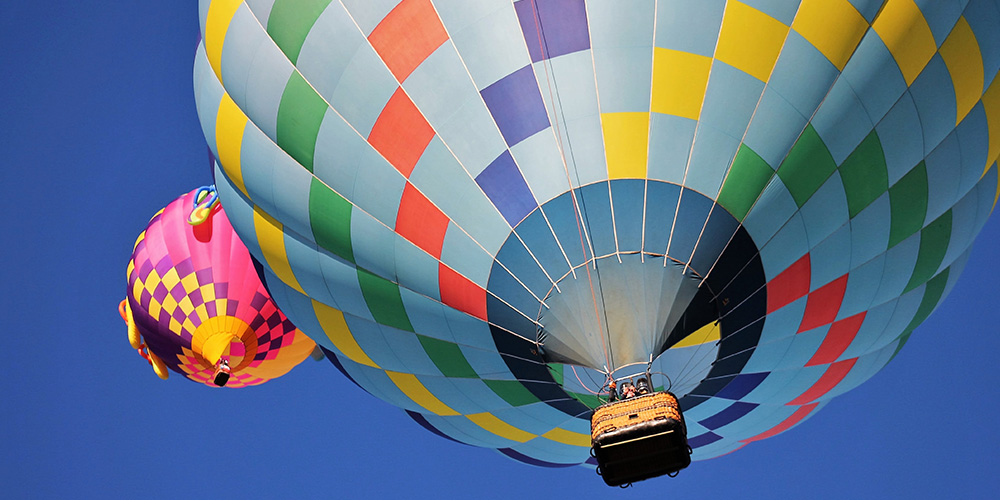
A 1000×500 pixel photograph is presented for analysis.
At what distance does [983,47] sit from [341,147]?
383 cm

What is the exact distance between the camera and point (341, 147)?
238 inches

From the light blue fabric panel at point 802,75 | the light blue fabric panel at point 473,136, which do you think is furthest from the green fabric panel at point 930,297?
the light blue fabric panel at point 473,136

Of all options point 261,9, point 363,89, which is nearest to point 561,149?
point 363,89

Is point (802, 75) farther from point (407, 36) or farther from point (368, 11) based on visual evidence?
point (368, 11)

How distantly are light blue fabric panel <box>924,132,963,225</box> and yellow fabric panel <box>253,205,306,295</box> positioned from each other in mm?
4167

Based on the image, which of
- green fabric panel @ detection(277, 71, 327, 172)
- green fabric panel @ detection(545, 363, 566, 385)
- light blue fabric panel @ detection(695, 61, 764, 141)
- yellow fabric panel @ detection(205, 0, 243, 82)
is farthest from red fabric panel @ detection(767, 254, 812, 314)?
yellow fabric panel @ detection(205, 0, 243, 82)

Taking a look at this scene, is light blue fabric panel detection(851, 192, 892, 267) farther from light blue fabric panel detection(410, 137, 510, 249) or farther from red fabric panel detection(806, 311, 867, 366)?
light blue fabric panel detection(410, 137, 510, 249)

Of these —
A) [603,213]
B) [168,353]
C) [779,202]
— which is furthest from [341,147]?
[168,353]

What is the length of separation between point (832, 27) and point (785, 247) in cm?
122

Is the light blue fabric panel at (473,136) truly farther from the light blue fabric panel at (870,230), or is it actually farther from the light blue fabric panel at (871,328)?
the light blue fabric panel at (871,328)

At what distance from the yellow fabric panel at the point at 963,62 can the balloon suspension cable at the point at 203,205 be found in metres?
6.75

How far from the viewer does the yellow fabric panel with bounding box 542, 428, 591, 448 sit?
7371 mm

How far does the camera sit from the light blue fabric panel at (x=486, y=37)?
5.50m

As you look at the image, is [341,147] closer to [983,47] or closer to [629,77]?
[629,77]
